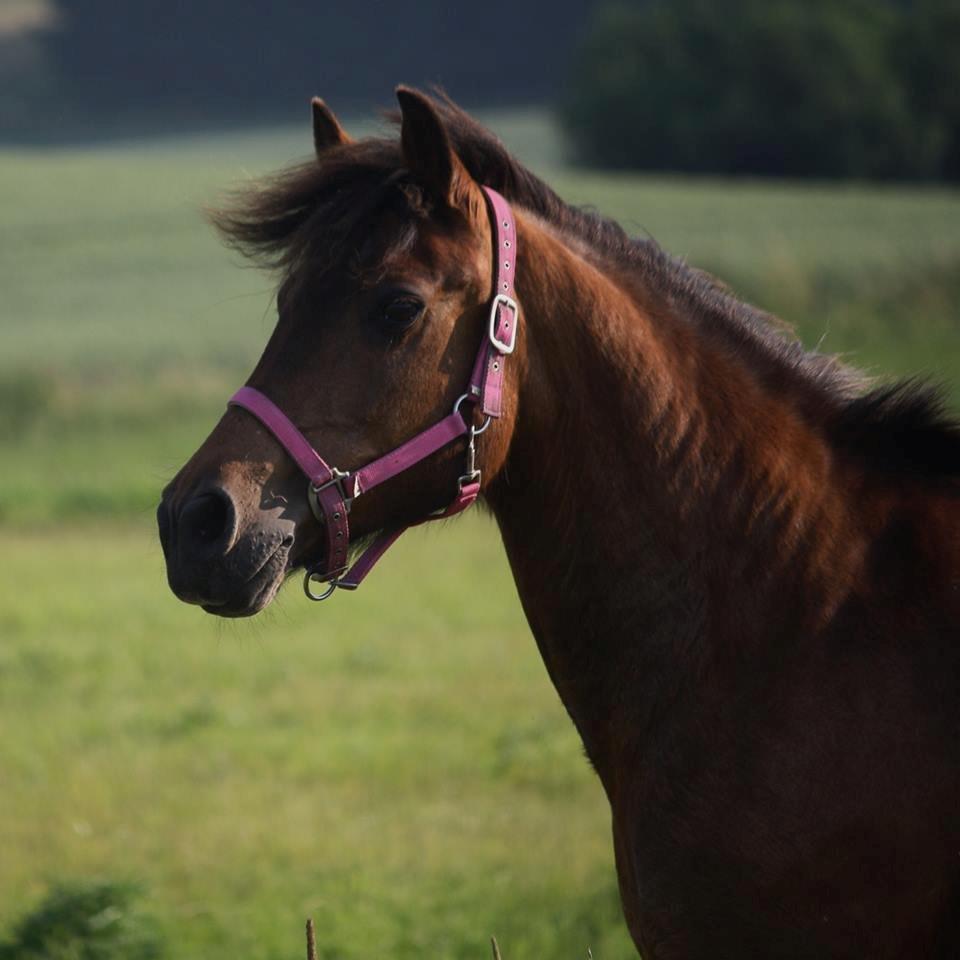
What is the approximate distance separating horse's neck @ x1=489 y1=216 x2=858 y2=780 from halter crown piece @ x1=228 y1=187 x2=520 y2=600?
0.08m

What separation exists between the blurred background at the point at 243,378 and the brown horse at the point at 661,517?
1.66 ft

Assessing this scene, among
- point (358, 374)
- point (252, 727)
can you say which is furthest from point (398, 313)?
point (252, 727)

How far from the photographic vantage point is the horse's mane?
10.3 feet

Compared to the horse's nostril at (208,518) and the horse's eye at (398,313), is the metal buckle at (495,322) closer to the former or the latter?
the horse's eye at (398,313)

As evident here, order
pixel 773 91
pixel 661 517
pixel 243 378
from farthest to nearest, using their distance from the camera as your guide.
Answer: pixel 773 91, pixel 243 378, pixel 661 517

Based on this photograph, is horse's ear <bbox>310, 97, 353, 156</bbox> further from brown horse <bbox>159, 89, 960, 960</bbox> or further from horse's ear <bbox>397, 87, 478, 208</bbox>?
horse's ear <bbox>397, 87, 478, 208</bbox>

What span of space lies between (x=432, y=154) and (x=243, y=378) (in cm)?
2294

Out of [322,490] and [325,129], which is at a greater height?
[325,129]

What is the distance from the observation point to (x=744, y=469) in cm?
327

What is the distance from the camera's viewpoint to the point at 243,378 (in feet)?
84.0

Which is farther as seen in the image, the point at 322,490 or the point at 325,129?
the point at 325,129

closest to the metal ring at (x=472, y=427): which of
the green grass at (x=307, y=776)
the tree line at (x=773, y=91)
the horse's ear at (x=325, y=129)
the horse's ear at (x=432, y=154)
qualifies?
the horse's ear at (x=432, y=154)

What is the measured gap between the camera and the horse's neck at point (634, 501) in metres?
3.17

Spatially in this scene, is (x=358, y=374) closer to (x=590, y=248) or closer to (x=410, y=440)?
(x=410, y=440)
